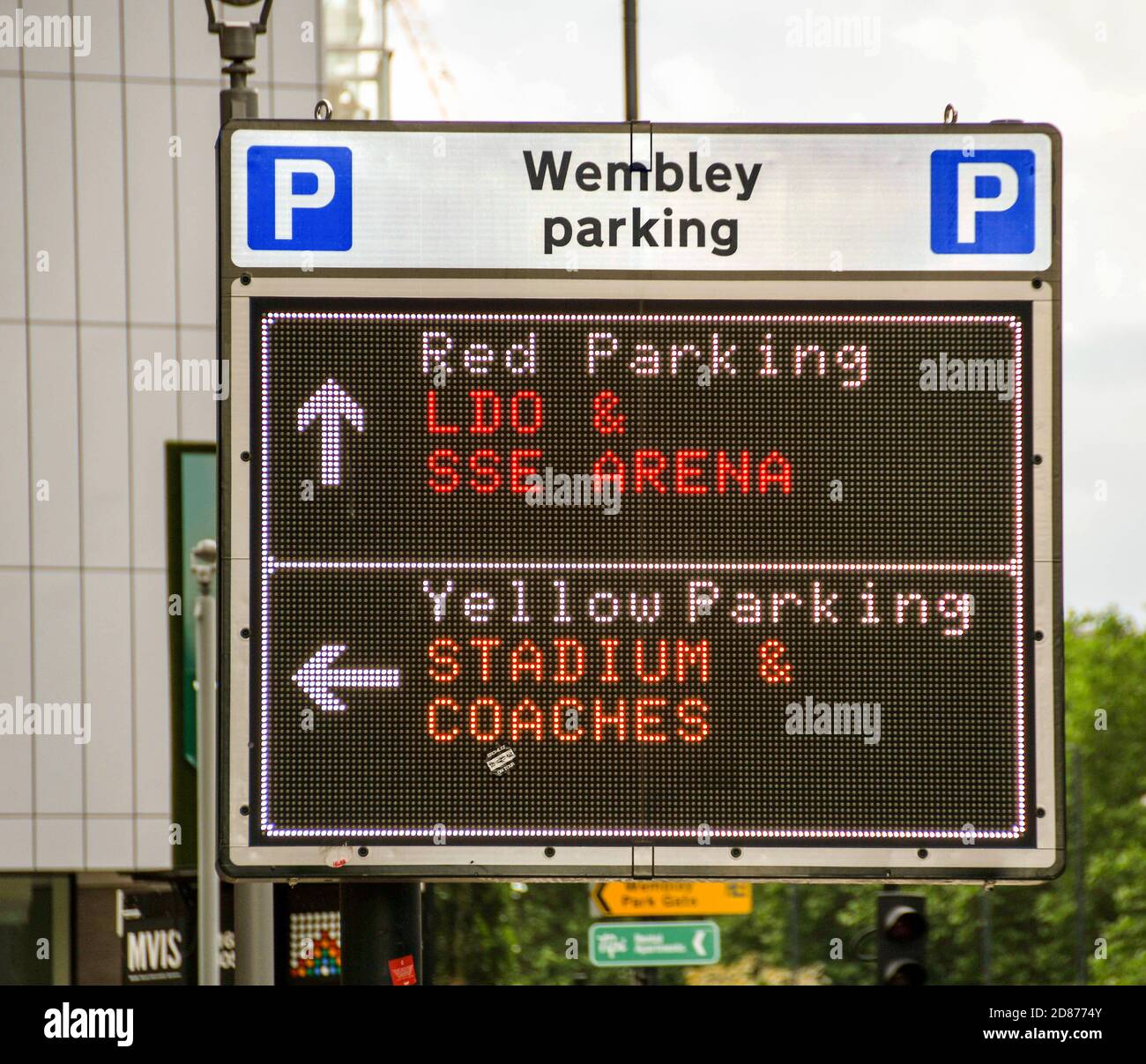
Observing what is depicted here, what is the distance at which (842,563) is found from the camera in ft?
17.7

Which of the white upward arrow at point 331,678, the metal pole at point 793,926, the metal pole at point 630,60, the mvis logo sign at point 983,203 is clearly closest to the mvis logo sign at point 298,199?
the metal pole at point 630,60

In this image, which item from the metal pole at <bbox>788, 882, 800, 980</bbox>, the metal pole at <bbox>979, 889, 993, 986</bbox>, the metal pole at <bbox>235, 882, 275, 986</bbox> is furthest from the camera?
the metal pole at <bbox>788, 882, 800, 980</bbox>

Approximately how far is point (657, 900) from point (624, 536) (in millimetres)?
10788

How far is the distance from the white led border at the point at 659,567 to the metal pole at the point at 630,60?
926mm

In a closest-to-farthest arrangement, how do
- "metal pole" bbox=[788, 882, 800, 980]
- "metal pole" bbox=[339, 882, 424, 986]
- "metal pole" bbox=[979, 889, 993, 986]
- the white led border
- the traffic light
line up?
the white led border, "metal pole" bbox=[339, 882, 424, 986], the traffic light, "metal pole" bbox=[979, 889, 993, 986], "metal pole" bbox=[788, 882, 800, 980]

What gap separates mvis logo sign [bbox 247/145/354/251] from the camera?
560cm

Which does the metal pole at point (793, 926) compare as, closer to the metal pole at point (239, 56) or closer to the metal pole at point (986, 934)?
the metal pole at point (986, 934)

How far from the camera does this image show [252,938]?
11469mm

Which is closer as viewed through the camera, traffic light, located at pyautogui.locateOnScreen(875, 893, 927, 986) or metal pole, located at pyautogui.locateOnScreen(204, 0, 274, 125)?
metal pole, located at pyautogui.locateOnScreen(204, 0, 274, 125)

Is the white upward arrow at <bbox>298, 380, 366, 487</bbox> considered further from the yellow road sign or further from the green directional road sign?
the green directional road sign

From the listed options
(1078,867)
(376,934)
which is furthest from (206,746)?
(1078,867)

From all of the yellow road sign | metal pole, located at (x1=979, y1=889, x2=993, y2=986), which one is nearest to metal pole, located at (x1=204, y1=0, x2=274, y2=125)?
the yellow road sign

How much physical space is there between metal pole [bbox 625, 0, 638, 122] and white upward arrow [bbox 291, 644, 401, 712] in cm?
216
